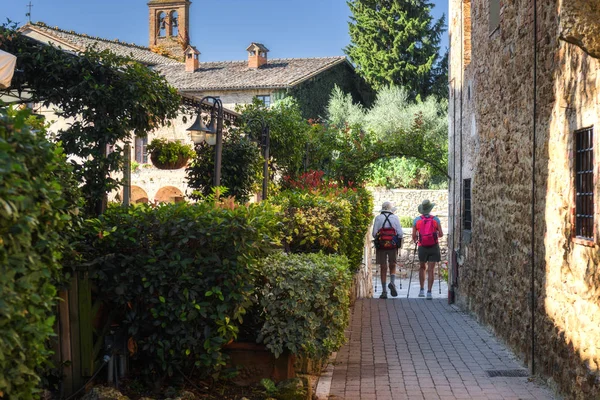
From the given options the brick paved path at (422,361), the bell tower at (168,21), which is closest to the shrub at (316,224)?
the brick paved path at (422,361)

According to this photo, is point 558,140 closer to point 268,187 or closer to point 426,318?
point 426,318

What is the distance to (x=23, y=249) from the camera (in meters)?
3.83

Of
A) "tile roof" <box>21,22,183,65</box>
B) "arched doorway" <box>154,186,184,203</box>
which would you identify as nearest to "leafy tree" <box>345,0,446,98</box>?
"tile roof" <box>21,22,183,65</box>

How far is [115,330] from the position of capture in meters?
6.06

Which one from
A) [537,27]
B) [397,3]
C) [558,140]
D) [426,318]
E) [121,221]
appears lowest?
[426,318]

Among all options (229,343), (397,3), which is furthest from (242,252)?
(397,3)

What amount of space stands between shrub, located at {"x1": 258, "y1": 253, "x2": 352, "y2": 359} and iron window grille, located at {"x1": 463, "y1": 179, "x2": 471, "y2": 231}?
6987 millimetres

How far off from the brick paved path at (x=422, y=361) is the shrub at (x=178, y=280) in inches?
53.0

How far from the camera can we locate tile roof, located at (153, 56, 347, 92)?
3759 centimetres

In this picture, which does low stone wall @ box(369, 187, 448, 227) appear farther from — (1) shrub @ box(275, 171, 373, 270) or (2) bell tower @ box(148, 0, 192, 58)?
(2) bell tower @ box(148, 0, 192, 58)

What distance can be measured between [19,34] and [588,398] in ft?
21.3

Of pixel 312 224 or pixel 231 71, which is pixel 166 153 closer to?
pixel 312 224

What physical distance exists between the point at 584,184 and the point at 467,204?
725 centimetres

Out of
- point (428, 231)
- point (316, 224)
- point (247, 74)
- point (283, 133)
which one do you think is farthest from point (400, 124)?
point (316, 224)
